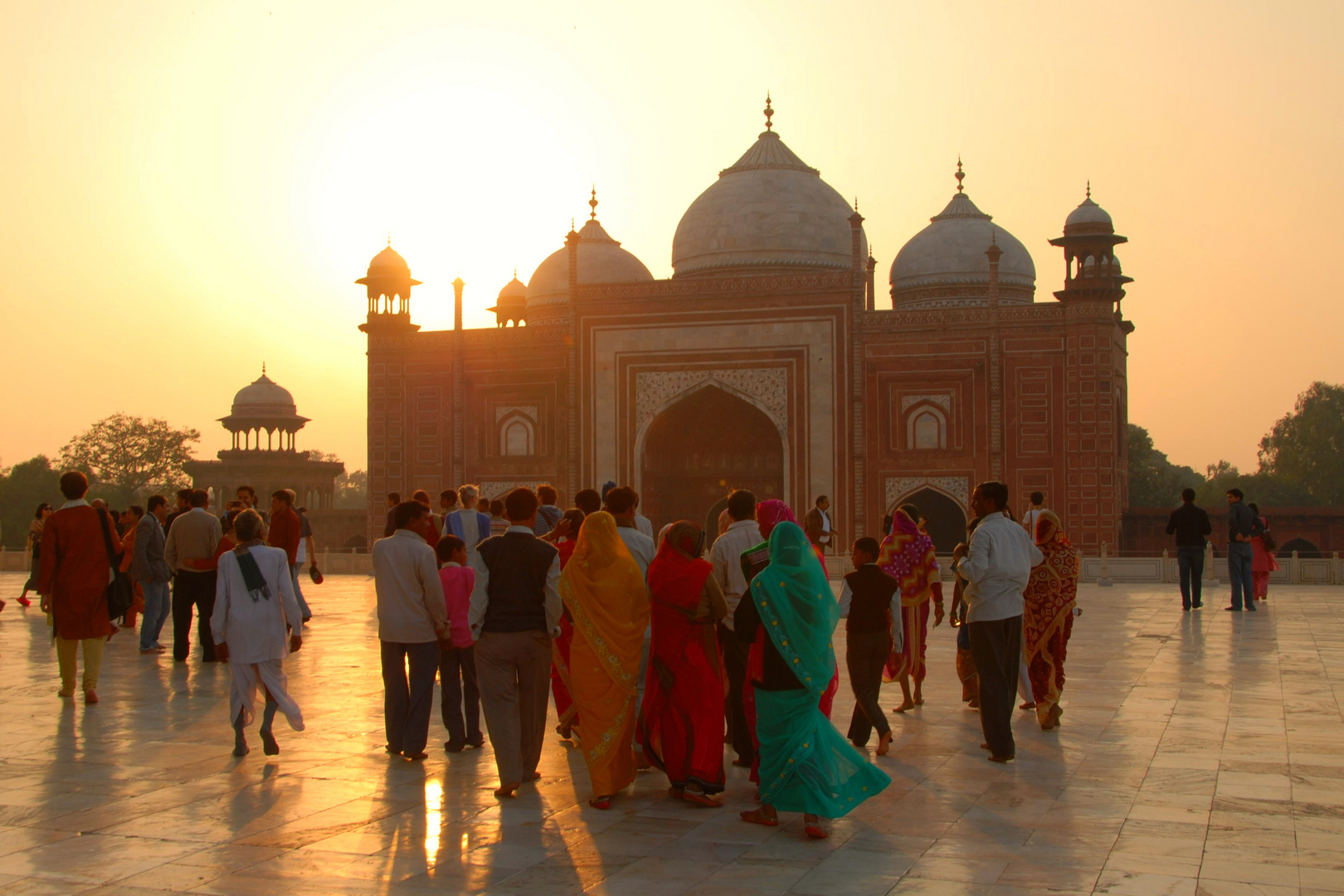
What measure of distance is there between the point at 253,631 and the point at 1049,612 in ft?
13.8

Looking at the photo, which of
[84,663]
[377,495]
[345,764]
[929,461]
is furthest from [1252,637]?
[377,495]

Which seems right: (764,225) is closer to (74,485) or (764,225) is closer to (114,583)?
(114,583)

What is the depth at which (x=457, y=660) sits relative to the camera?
670 centimetres

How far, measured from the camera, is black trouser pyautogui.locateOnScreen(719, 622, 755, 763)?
6059 millimetres

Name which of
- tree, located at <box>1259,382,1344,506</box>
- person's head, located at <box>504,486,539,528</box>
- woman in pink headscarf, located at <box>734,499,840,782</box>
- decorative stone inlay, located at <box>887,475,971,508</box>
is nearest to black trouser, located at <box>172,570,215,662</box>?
person's head, located at <box>504,486,539,528</box>

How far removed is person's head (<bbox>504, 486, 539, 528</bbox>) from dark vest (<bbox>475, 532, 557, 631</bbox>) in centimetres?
16

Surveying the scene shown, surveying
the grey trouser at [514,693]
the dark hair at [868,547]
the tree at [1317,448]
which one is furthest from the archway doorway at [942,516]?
the tree at [1317,448]

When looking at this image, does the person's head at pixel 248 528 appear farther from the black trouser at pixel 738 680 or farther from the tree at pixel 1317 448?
the tree at pixel 1317 448

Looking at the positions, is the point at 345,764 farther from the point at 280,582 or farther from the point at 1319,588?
the point at 1319,588

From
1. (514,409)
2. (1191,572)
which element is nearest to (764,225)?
(514,409)

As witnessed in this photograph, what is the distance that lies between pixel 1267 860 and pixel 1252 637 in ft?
24.3

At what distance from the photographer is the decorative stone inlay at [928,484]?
2562 centimetres

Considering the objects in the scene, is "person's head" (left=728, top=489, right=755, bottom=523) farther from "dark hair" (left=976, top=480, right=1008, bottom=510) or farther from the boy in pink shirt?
the boy in pink shirt

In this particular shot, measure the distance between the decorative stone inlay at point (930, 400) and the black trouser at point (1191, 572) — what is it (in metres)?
11.7
